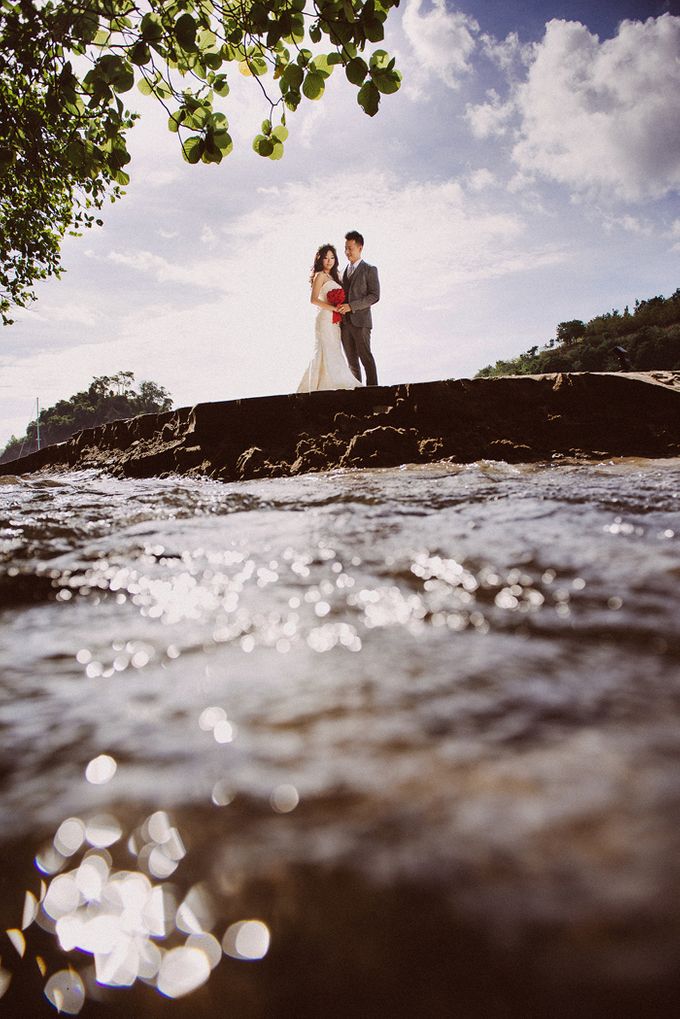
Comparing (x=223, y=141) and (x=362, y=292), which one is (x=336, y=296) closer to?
(x=362, y=292)

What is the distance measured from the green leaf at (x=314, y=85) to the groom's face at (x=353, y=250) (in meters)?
4.02

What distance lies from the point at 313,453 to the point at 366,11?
2.61 meters

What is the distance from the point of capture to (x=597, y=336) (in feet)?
107

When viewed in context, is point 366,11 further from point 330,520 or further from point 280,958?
point 280,958

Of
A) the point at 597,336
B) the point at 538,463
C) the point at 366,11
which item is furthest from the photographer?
the point at 597,336

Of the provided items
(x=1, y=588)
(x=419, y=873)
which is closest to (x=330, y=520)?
(x=1, y=588)

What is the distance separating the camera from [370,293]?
6863mm

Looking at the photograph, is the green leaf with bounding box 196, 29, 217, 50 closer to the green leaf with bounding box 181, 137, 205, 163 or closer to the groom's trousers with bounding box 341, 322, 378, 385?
the green leaf with bounding box 181, 137, 205, 163

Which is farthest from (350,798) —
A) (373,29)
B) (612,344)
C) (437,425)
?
(612,344)

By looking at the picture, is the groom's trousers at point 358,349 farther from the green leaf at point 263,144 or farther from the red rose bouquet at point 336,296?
the green leaf at point 263,144

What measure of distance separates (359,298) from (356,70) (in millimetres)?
4236

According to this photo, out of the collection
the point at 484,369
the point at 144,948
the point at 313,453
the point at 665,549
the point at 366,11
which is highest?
the point at 484,369

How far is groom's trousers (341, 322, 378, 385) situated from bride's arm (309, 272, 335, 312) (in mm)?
348

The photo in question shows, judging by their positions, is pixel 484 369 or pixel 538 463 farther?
pixel 484 369
